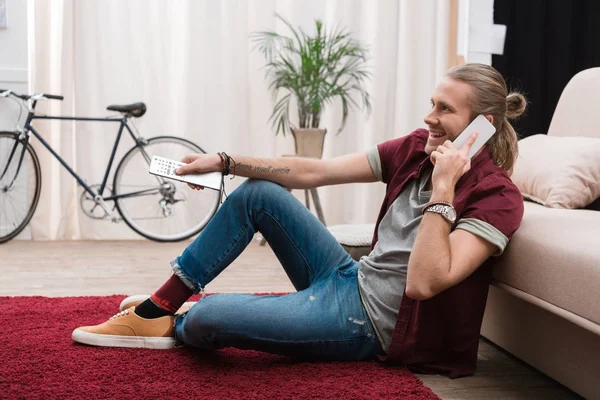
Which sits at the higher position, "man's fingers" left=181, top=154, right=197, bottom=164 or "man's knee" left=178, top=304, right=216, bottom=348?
"man's fingers" left=181, top=154, right=197, bottom=164

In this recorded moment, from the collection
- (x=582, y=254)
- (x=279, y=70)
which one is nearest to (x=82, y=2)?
(x=279, y=70)

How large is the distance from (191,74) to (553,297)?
9.86ft

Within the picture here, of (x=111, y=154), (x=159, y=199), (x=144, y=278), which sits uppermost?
(x=111, y=154)

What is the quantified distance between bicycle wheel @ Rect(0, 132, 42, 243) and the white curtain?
98 millimetres

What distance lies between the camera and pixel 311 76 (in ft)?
13.3

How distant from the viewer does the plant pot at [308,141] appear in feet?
12.7

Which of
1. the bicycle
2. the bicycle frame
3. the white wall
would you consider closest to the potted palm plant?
the bicycle

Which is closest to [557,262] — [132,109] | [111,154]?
[132,109]

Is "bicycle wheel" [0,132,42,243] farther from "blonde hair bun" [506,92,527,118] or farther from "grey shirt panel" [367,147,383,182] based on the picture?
"blonde hair bun" [506,92,527,118]

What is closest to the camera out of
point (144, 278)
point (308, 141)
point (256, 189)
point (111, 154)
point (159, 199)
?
point (256, 189)

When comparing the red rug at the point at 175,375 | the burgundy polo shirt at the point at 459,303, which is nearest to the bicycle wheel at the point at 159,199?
the red rug at the point at 175,375

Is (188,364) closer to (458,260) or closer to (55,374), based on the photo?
(55,374)

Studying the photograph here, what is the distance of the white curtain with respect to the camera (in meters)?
4.07

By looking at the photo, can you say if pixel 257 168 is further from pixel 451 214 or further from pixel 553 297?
pixel 553 297
